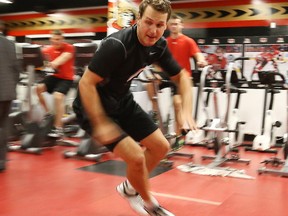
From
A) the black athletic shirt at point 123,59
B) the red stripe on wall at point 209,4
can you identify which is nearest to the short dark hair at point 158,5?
the black athletic shirt at point 123,59

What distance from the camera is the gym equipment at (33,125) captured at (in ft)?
18.6

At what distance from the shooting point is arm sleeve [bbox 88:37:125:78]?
232 centimetres

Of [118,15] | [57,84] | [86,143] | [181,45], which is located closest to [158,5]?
[181,45]

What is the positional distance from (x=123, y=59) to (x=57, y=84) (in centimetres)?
426

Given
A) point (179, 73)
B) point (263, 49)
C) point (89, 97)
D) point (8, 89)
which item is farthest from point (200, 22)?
point (89, 97)

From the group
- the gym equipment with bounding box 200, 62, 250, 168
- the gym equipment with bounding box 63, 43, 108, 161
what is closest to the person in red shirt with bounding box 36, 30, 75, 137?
the gym equipment with bounding box 63, 43, 108, 161

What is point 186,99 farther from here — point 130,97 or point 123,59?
point 123,59

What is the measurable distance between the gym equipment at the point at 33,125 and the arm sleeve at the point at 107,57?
11.6 ft

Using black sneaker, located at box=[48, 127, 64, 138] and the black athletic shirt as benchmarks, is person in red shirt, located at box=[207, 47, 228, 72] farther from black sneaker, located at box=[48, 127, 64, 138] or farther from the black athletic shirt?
the black athletic shirt

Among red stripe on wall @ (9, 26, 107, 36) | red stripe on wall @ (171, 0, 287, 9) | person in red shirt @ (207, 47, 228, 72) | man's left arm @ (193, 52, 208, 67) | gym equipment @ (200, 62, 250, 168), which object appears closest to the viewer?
man's left arm @ (193, 52, 208, 67)

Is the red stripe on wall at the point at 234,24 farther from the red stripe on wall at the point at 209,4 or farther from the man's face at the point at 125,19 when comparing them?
the man's face at the point at 125,19

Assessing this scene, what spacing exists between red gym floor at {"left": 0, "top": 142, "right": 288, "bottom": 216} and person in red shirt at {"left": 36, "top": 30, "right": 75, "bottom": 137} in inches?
47.6

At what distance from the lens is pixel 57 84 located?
6.50 m

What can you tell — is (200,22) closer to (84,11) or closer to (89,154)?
(84,11)
